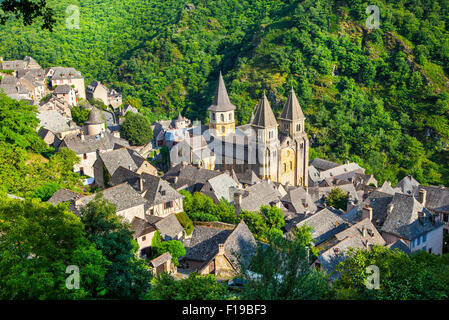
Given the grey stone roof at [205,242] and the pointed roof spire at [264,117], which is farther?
the pointed roof spire at [264,117]

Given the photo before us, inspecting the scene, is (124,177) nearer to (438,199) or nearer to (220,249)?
(220,249)

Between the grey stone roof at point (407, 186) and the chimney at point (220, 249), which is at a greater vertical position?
the chimney at point (220, 249)

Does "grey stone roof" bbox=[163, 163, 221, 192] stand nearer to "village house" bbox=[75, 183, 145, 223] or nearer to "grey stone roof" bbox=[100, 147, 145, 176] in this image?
"grey stone roof" bbox=[100, 147, 145, 176]

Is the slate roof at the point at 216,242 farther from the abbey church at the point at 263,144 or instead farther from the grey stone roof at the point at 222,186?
the abbey church at the point at 263,144


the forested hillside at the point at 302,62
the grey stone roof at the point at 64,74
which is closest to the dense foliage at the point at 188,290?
the forested hillside at the point at 302,62

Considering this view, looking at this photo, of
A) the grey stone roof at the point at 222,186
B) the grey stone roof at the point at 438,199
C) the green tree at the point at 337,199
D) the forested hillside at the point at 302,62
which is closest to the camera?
the grey stone roof at the point at 222,186

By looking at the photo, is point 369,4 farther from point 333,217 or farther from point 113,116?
point 333,217

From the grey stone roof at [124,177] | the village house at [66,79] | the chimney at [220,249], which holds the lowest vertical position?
the chimney at [220,249]

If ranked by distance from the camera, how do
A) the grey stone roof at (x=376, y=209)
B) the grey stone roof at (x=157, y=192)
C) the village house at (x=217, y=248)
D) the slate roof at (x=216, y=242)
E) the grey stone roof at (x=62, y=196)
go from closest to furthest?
the village house at (x=217, y=248) → the slate roof at (x=216, y=242) → the grey stone roof at (x=62, y=196) → the grey stone roof at (x=157, y=192) → the grey stone roof at (x=376, y=209)
